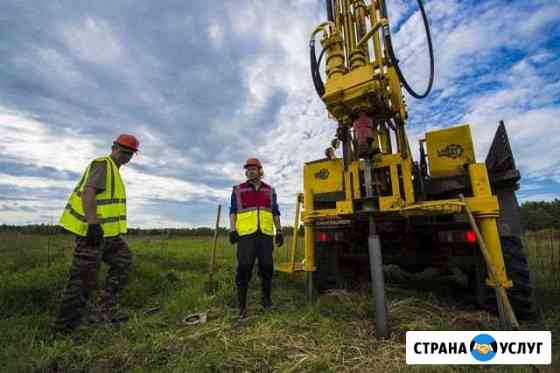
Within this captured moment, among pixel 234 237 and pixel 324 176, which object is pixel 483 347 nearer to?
pixel 324 176

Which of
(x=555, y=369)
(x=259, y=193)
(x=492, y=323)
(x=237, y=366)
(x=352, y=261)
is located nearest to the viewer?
(x=555, y=369)

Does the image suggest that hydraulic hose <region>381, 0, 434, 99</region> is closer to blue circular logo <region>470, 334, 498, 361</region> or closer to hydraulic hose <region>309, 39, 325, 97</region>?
hydraulic hose <region>309, 39, 325, 97</region>

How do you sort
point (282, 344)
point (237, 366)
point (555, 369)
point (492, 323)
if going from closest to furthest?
point (555, 369) → point (237, 366) → point (282, 344) → point (492, 323)

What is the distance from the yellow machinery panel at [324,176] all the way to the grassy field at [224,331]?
155 centimetres

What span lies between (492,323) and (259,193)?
2.96 meters

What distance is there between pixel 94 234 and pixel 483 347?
3.75 meters

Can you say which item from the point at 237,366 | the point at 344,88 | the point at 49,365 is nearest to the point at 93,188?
the point at 49,365

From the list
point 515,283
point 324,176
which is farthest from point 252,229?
point 515,283

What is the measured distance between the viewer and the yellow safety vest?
Result: 284 cm

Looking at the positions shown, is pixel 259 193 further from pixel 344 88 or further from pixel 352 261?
pixel 352 261

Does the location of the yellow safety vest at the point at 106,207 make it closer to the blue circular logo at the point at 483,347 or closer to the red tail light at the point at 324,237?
the red tail light at the point at 324,237

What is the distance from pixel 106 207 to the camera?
118 inches

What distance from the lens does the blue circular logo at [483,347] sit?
7.34 ft

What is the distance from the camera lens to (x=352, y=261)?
4641 mm
